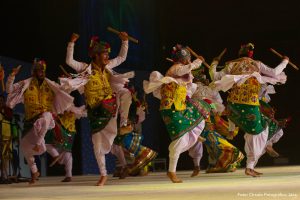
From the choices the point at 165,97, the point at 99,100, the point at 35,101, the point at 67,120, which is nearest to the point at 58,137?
the point at 67,120

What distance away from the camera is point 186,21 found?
1263cm

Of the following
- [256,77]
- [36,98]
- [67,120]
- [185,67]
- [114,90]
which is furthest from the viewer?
[67,120]

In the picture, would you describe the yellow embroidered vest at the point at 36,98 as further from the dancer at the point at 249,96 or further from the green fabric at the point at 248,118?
the green fabric at the point at 248,118

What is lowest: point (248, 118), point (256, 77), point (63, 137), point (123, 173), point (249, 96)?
point (123, 173)

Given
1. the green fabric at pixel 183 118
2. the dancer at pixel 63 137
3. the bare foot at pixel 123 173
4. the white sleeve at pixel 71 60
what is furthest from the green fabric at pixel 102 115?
the dancer at pixel 63 137

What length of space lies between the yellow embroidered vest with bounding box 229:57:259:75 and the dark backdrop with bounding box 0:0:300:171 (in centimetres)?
423

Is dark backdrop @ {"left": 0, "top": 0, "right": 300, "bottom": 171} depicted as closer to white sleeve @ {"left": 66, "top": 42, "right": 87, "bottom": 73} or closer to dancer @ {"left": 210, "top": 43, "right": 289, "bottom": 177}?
white sleeve @ {"left": 66, "top": 42, "right": 87, "bottom": 73}

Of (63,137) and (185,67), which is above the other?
(185,67)

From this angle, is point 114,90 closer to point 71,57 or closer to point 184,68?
point 71,57

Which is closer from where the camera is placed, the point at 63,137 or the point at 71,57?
the point at 71,57

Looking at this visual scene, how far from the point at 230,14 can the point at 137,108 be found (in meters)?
3.57

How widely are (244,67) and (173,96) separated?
105cm

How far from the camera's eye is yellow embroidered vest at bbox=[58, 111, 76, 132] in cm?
959

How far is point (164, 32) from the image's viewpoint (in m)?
12.8
